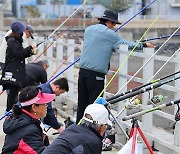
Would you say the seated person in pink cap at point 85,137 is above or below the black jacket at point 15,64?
above

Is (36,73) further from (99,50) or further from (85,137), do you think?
(85,137)

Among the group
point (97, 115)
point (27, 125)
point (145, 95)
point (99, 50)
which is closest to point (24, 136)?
point (27, 125)

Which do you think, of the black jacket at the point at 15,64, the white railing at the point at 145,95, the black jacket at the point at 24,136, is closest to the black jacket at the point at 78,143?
the black jacket at the point at 24,136

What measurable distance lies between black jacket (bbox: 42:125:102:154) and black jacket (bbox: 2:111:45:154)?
0.44 meters

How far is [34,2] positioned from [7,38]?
6123 cm

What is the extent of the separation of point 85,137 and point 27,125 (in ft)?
2.16

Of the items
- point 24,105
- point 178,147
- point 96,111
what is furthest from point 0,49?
point 96,111

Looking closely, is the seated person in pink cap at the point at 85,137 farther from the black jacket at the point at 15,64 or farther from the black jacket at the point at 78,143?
the black jacket at the point at 15,64

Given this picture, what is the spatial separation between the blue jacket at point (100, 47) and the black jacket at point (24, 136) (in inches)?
92.8

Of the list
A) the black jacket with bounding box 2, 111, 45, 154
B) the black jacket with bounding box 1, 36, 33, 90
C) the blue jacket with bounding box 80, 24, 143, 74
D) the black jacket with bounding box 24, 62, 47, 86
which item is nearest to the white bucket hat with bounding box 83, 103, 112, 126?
the black jacket with bounding box 2, 111, 45, 154

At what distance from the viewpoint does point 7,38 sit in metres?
7.80

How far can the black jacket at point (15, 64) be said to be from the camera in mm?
7641

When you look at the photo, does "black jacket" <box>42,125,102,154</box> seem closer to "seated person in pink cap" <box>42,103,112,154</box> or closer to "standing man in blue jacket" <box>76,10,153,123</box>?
"seated person in pink cap" <box>42,103,112,154</box>

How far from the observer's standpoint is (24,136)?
4.08 metres
